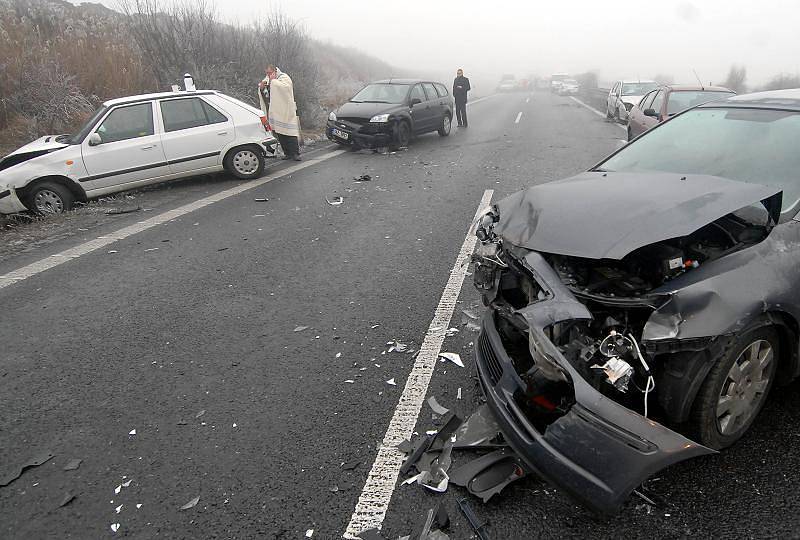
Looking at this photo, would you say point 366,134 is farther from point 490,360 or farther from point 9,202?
point 490,360

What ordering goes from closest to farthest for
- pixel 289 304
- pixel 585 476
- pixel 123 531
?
pixel 585 476
pixel 123 531
pixel 289 304

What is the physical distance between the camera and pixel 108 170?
800 centimetres

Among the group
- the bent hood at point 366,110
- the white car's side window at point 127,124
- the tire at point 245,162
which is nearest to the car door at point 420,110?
the bent hood at point 366,110

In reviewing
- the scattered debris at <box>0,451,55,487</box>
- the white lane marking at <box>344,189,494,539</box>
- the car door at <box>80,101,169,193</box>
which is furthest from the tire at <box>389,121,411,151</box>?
the scattered debris at <box>0,451,55,487</box>

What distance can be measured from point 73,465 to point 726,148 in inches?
181

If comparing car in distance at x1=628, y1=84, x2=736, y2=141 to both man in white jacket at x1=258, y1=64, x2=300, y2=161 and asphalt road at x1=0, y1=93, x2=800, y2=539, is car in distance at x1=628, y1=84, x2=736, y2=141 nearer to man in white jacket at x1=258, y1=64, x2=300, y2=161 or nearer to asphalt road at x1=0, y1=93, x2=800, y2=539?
asphalt road at x1=0, y1=93, x2=800, y2=539

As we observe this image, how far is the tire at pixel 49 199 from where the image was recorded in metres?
7.45

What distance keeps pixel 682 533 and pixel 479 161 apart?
9326mm

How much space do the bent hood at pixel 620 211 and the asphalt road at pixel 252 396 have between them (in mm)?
1067

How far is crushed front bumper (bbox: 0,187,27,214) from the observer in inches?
282

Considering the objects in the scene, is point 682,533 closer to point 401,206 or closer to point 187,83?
point 401,206

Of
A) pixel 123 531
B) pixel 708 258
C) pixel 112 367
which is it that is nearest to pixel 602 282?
pixel 708 258

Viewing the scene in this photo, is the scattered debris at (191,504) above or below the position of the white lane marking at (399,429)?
above

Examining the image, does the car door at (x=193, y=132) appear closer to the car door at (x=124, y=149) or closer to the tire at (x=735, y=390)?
the car door at (x=124, y=149)
